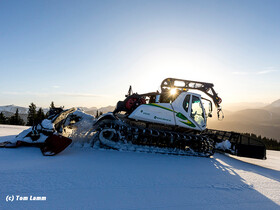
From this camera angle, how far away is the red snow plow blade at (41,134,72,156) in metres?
3.94

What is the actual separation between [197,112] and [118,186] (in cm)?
501

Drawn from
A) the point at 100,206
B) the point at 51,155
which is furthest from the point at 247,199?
the point at 51,155

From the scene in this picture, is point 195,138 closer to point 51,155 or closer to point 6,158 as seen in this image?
point 51,155

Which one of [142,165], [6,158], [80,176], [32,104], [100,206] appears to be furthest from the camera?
[32,104]

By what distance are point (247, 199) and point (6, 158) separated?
4476 millimetres

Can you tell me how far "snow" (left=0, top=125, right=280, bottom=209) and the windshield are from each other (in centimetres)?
305

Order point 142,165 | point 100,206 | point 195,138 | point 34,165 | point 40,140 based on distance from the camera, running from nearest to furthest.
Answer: point 100,206 → point 34,165 → point 142,165 → point 40,140 → point 195,138

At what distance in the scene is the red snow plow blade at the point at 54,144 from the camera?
3.94 metres

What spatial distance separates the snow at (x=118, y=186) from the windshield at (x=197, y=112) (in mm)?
3049

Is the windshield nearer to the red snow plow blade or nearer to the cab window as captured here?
the cab window

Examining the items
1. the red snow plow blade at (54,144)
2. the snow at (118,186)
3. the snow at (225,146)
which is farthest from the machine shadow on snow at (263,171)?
the red snow plow blade at (54,144)

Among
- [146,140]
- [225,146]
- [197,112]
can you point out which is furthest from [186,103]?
[225,146]

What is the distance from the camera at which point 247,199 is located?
2.54 m

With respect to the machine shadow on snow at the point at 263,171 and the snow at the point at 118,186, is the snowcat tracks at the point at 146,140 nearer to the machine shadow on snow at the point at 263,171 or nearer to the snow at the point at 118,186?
the machine shadow on snow at the point at 263,171
